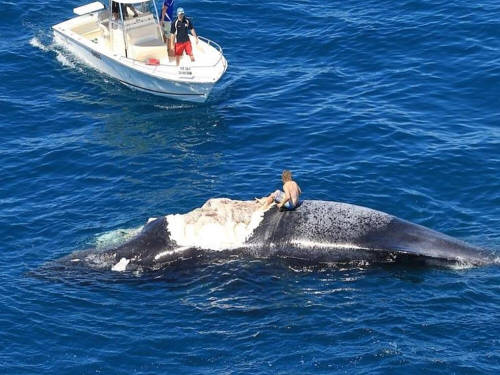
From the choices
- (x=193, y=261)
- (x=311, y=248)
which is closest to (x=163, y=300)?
(x=193, y=261)

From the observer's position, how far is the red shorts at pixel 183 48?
42.2 m

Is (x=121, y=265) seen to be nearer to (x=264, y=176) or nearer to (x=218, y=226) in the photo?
(x=218, y=226)

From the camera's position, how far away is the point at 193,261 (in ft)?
93.7

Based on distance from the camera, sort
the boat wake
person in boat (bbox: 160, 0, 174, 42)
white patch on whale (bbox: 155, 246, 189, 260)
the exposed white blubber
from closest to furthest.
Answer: the exposed white blubber → white patch on whale (bbox: 155, 246, 189, 260) → person in boat (bbox: 160, 0, 174, 42) → the boat wake

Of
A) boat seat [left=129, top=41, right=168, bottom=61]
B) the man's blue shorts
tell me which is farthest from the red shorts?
the man's blue shorts

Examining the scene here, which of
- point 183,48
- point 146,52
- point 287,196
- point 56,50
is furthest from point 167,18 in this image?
point 287,196

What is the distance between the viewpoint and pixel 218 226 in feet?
93.5

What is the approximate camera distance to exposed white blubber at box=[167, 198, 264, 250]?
28438 millimetres

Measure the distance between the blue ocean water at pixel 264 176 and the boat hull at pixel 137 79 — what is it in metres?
0.45

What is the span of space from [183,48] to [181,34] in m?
0.79

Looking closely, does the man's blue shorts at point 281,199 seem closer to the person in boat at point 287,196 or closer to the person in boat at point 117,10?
the person in boat at point 287,196

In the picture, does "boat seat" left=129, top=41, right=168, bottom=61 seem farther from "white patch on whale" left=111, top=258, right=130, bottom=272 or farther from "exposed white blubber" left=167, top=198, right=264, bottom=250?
"white patch on whale" left=111, top=258, right=130, bottom=272

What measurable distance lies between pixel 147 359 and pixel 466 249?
381 inches

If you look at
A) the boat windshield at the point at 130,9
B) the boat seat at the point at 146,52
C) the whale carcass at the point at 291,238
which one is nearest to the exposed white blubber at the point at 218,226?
the whale carcass at the point at 291,238
